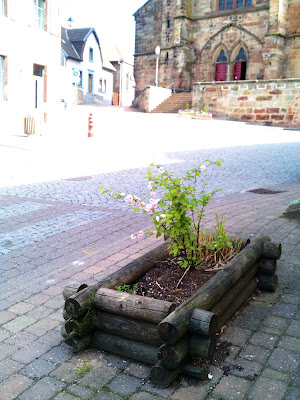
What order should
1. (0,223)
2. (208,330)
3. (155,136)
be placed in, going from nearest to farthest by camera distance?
(208,330)
(0,223)
(155,136)

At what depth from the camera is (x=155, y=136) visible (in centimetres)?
1923

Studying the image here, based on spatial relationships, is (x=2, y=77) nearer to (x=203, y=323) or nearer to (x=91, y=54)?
(x=203, y=323)

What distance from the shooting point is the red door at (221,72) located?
120ft

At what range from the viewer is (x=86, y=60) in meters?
49.9

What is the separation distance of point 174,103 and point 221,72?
7.65 metres

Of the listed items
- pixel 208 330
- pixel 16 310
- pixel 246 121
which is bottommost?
pixel 16 310

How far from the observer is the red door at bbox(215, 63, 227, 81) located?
120ft

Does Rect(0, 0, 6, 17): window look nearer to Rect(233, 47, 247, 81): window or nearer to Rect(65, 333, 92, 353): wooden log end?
Rect(65, 333, 92, 353): wooden log end

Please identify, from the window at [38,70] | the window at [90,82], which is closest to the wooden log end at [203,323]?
the window at [38,70]

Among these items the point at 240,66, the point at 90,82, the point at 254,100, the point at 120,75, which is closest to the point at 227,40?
the point at 240,66

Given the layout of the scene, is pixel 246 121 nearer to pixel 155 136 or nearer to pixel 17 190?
pixel 155 136

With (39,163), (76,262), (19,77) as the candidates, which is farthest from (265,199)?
(19,77)

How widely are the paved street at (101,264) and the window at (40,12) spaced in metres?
10.5

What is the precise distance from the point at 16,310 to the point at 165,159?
999 centimetres
